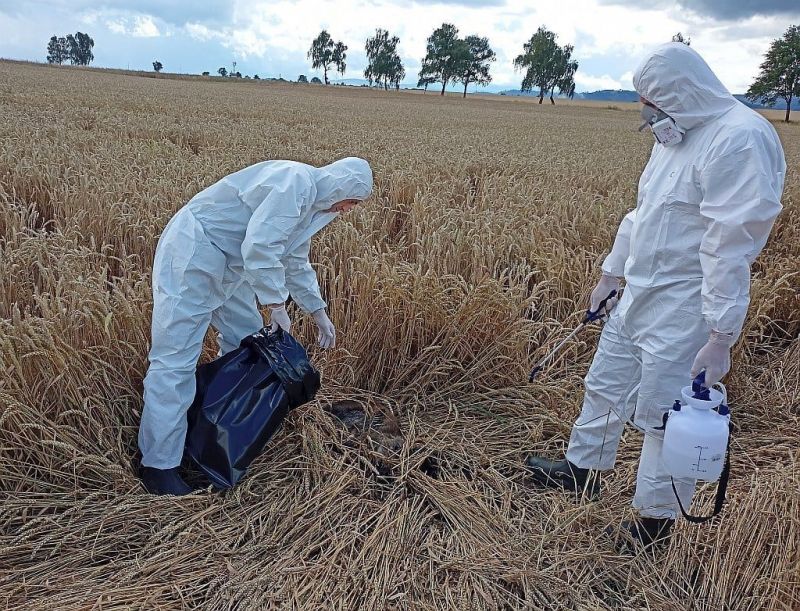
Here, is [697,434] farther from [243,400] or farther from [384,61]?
[384,61]

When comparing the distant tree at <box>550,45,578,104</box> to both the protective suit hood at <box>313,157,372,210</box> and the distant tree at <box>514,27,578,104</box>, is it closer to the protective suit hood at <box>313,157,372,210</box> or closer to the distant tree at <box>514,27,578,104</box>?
the distant tree at <box>514,27,578,104</box>

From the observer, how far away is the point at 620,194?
6.28 m

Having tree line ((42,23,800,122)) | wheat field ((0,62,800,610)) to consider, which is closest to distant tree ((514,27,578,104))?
tree line ((42,23,800,122))

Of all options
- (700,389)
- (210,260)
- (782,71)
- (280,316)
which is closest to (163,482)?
(280,316)

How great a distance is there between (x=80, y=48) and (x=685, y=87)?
13228 cm

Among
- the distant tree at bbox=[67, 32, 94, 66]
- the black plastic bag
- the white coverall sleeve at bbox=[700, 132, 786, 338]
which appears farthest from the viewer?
the distant tree at bbox=[67, 32, 94, 66]

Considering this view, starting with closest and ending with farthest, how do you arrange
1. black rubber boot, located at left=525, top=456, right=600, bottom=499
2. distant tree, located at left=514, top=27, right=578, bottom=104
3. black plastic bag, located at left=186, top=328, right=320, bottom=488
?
black plastic bag, located at left=186, top=328, right=320, bottom=488
black rubber boot, located at left=525, top=456, right=600, bottom=499
distant tree, located at left=514, top=27, right=578, bottom=104

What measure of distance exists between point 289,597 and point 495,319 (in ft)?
6.05

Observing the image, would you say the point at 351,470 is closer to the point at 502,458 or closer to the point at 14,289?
the point at 502,458

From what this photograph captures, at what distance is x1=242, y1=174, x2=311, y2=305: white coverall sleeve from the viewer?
2164mm

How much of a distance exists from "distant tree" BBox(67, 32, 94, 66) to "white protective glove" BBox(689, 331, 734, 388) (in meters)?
131

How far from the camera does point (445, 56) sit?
78.4m

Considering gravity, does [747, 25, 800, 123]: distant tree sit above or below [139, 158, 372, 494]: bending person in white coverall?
above

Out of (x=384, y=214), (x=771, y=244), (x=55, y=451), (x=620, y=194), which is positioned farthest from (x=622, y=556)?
(x=620, y=194)
